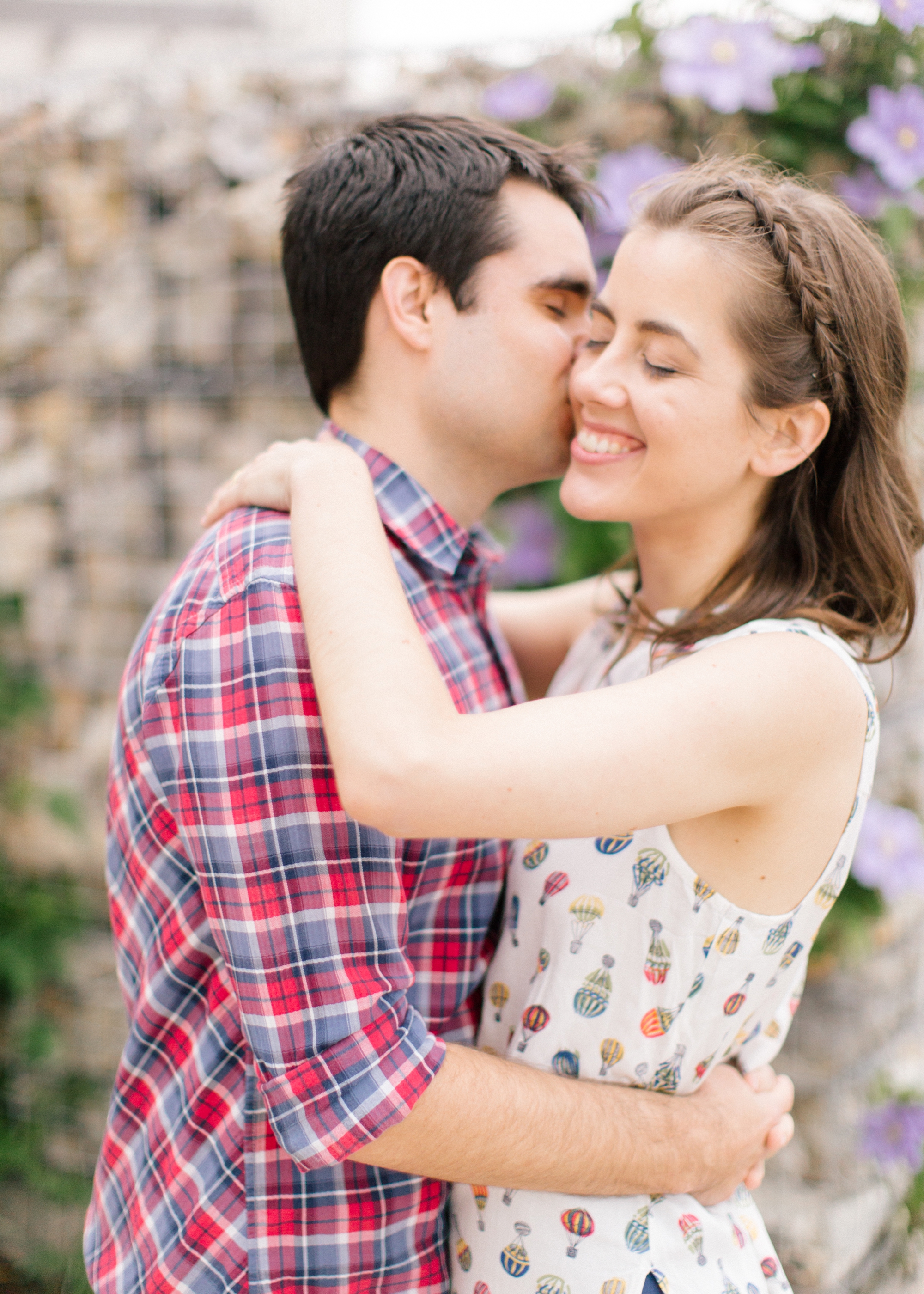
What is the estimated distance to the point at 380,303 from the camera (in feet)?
4.94

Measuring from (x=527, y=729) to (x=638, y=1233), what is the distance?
693mm

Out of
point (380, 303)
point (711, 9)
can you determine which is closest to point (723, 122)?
point (711, 9)

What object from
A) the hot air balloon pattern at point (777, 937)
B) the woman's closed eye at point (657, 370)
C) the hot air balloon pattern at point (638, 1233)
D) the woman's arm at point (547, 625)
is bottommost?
the hot air balloon pattern at point (638, 1233)

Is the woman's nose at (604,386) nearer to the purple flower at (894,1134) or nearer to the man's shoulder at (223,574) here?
the man's shoulder at (223,574)

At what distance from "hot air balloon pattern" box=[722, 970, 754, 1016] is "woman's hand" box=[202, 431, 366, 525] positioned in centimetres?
83

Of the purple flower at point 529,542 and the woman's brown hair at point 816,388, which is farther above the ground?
the woman's brown hair at point 816,388

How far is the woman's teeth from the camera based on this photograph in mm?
1391

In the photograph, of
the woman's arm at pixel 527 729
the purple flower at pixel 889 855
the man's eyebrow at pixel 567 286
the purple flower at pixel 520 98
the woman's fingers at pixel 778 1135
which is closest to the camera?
the woman's arm at pixel 527 729

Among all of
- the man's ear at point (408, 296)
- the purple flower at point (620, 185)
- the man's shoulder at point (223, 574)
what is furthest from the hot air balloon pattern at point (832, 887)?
the purple flower at point (620, 185)

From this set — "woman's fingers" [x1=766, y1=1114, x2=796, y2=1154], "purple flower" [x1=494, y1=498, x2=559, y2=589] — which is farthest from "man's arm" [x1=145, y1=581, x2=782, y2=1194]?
"purple flower" [x1=494, y1=498, x2=559, y2=589]

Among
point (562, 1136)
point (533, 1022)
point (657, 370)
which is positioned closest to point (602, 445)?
point (657, 370)

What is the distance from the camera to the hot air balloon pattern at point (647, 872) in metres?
1.22

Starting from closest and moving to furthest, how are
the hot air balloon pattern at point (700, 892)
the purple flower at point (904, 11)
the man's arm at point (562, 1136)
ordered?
the man's arm at point (562, 1136), the hot air balloon pattern at point (700, 892), the purple flower at point (904, 11)

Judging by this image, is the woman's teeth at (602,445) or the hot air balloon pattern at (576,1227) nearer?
the hot air balloon pattern at (576,1227)
